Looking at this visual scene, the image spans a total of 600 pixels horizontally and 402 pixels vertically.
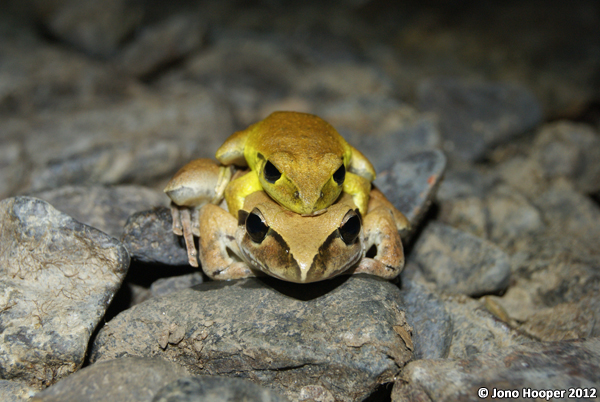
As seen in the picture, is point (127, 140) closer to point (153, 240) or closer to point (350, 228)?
point (153, 240)

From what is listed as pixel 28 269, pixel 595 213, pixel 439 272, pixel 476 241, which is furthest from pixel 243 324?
pixel 595 213

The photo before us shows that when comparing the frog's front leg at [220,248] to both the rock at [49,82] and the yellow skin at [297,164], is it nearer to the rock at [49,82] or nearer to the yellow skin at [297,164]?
the yellow skin at [297,164]

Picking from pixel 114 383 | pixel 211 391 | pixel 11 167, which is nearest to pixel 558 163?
pixel 211 391

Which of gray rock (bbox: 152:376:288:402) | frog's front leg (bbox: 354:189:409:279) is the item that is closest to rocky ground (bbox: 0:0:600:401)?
gray rock (bbox: 152:376:288:402)

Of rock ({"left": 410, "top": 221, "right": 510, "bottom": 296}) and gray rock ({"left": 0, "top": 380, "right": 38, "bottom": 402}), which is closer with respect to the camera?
gray rock ({"left": 0, "top": 380, "right": 38, "bottom": 402})

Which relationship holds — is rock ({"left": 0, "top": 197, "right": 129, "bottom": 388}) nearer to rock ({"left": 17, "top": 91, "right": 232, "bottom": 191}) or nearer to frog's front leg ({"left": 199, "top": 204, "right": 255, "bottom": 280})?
frog's front leg ({"left": 199, "top": 204, "right": 255, "bottom": 280})

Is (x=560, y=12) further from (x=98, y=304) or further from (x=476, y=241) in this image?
(x=98, y=304)
